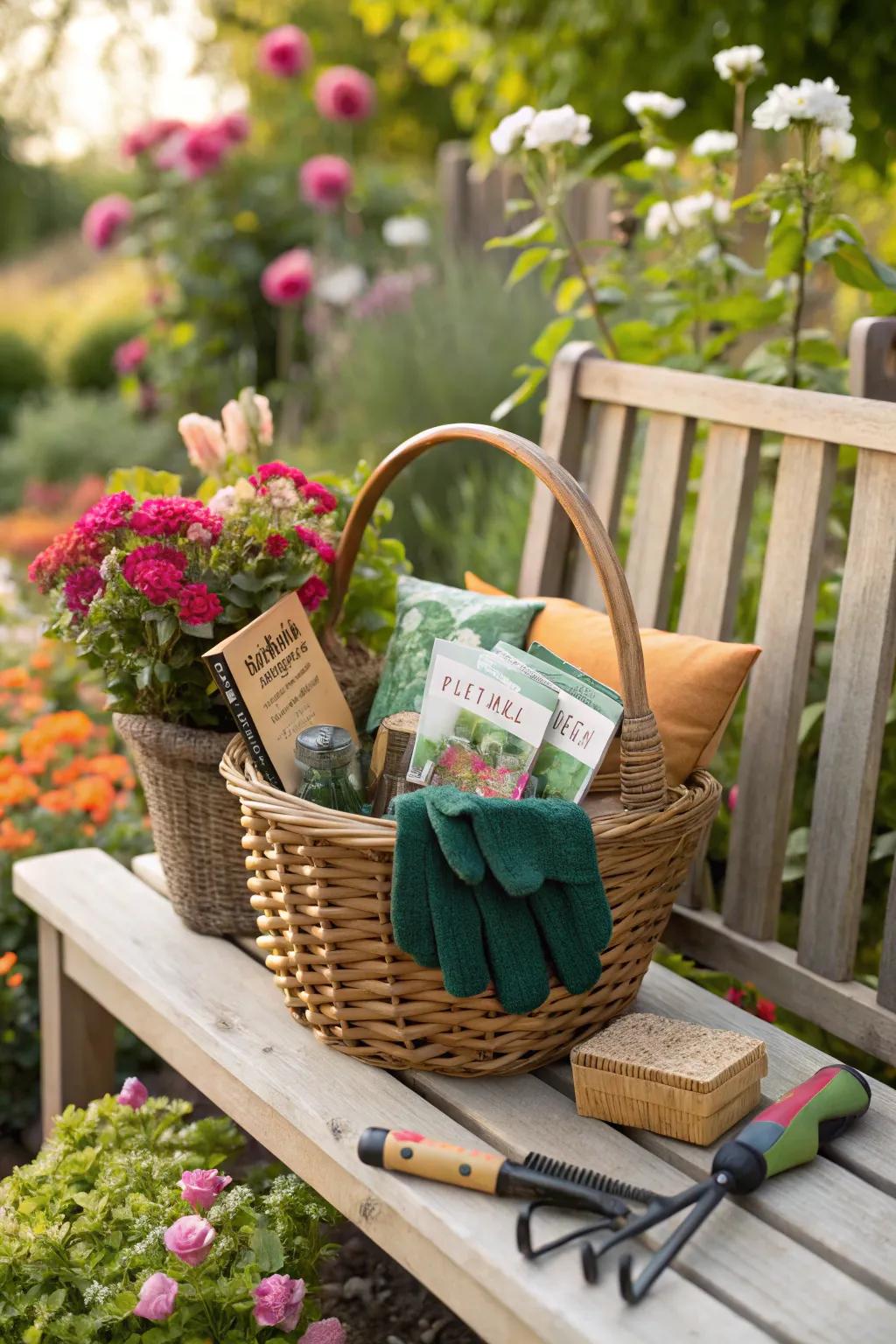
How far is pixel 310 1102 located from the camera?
57.6 inches

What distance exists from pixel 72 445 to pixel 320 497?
513cm

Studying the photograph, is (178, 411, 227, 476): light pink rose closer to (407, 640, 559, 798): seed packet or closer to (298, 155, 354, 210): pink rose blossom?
(407, 640, 559, 798): seed packet

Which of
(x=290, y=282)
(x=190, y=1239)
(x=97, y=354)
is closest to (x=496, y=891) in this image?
(x=190, y=1239)

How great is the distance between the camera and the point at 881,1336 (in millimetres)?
1121

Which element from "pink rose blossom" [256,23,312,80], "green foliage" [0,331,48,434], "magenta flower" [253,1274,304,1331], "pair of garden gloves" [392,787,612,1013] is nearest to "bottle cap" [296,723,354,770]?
"pair of garden gloves" [392,787,612,1013]

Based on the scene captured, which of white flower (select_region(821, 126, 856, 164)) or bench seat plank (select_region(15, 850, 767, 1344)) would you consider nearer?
bench seat plank (select_region(15, 850, 767, 1344))

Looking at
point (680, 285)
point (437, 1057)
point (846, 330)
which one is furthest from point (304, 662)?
point (846, 330)

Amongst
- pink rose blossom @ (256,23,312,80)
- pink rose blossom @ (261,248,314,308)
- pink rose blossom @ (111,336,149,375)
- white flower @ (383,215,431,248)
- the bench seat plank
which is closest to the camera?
the bench seat plank

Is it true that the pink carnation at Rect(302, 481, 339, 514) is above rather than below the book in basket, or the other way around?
above

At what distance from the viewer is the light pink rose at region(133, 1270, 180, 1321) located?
4.59 feet

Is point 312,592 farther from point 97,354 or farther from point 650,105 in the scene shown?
point 97,354

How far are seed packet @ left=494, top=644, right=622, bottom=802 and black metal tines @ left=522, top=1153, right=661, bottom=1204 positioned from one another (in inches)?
15.9

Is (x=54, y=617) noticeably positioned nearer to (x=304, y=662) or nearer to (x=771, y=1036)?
(x=304, y=662)

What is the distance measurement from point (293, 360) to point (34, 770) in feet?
15.1
